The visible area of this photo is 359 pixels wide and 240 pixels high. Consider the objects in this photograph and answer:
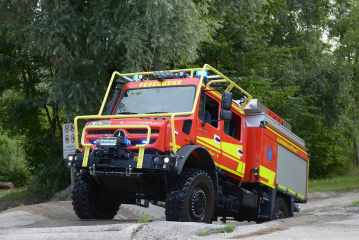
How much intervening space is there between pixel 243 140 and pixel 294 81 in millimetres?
17156

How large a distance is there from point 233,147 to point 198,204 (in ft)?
6.83

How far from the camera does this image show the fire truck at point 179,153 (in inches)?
278

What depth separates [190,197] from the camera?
730cm

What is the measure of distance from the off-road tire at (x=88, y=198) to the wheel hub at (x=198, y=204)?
2.00 meters

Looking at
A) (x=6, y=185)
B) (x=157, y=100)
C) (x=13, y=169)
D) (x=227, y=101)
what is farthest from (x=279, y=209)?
(x=13, y=169)

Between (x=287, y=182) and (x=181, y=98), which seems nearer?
(x=181, y=98)

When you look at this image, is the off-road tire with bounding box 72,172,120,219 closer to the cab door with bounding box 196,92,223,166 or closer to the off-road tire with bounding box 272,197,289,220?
the cab door with bounding box 196,92,223,166

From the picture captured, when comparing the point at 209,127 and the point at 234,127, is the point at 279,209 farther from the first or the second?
the point at 209,127

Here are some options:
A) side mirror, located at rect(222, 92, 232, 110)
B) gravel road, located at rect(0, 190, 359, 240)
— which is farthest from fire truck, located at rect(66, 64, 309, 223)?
gravel road, located at rect(0, 190, 359, 240)

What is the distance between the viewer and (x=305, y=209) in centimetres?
1719

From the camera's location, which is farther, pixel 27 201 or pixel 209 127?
pixel 27 201

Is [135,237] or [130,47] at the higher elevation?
[130,47]

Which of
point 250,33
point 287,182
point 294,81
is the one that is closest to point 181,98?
point 287,182

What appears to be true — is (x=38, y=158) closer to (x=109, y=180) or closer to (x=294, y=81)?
(x=109, y=180)
